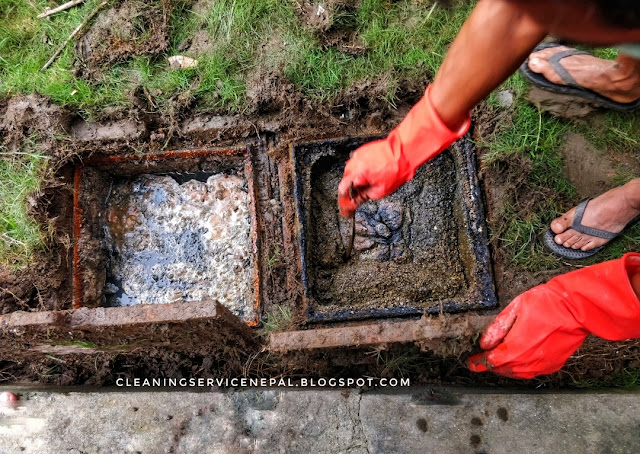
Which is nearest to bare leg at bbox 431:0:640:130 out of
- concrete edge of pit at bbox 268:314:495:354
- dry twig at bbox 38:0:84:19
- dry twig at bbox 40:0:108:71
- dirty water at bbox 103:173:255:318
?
concrete edge of pit at bbox 268:314:495:354

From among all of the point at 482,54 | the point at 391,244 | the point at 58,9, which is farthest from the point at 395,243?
the point at 58,9

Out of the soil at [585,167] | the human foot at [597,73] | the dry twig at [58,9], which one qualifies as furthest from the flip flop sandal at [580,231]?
the dry twig at [58,9]

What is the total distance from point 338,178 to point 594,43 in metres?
1.65

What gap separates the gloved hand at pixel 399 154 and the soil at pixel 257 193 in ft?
2.33

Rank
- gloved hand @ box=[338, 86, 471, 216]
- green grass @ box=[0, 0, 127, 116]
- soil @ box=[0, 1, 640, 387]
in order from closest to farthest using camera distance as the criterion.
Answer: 1. gloved hand @ box=[338, 86, 471, 216]
2. soil @ box=[0, 1, 640, 387]
3. green grass @ box=[0, 0, 127, 116]

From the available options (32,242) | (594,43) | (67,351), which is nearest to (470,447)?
(594,43)

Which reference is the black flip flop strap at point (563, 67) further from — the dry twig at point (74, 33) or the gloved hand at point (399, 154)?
the dry twig at point (74, 33)

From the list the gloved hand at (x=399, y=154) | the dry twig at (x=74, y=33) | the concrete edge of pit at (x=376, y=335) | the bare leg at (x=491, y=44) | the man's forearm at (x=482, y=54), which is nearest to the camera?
the bare leg at (x=491, y=44)

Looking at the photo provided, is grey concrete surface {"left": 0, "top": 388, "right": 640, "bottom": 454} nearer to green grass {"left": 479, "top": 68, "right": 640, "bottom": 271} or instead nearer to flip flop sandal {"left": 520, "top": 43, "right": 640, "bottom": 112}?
green grass {"left": 479, "top": 68, "right": 640, "bottom": 271}

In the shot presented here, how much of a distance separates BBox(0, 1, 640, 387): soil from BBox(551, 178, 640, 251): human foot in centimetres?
15

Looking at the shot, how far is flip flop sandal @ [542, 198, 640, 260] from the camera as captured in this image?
208 cm

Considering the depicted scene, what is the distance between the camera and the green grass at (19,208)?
2.29 meters

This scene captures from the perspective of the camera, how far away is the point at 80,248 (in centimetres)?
244

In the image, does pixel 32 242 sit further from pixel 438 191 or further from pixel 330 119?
pixel 438 191
